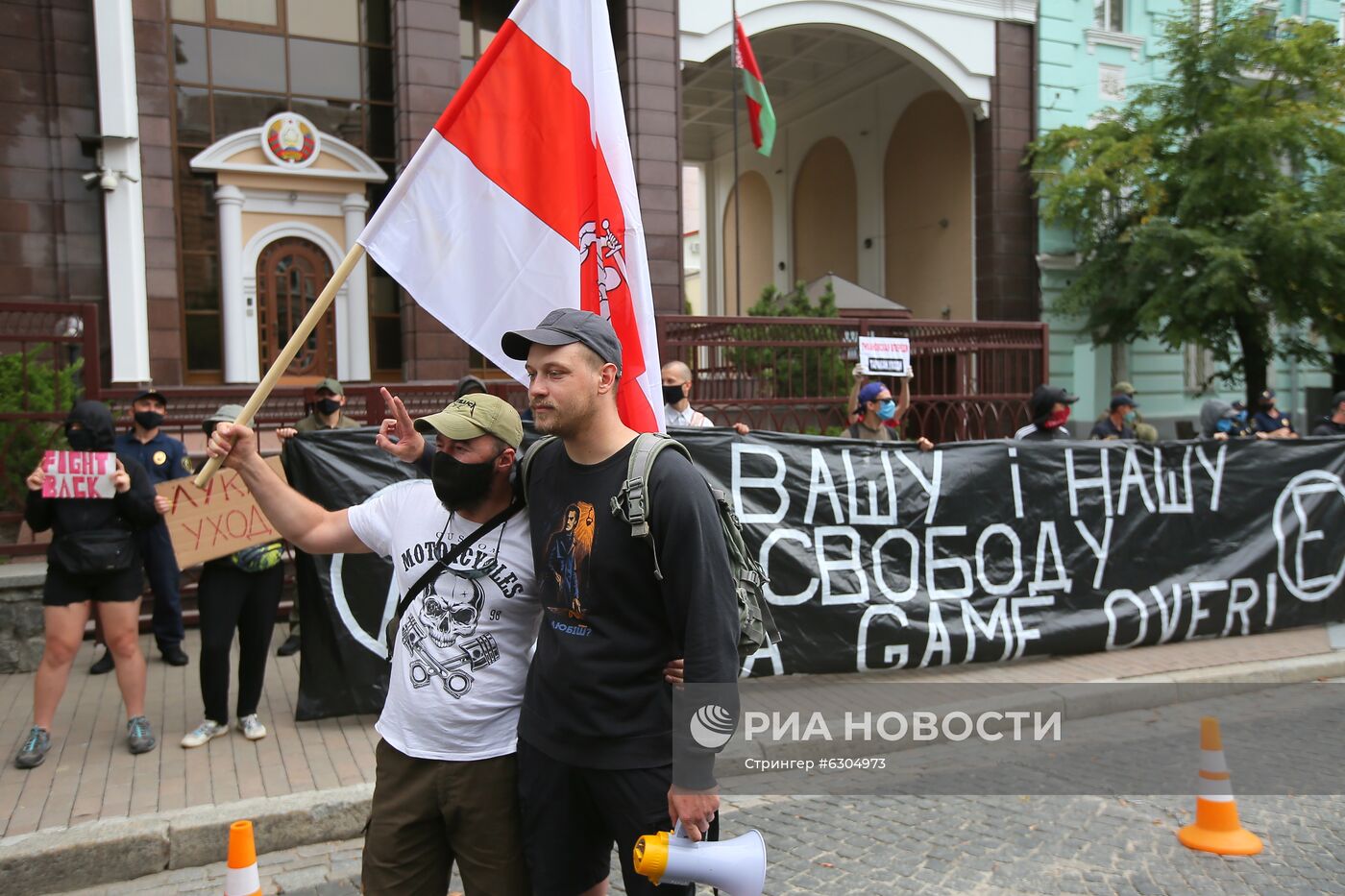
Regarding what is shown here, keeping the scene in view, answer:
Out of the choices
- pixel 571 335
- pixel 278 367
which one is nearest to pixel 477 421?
pixel 571 335

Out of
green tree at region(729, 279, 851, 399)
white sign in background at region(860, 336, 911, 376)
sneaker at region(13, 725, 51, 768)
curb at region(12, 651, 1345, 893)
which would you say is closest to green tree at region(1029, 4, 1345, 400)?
green tree at region(729, 279, 851, 399)

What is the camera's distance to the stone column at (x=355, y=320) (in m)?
14.0

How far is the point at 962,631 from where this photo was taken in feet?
21.7

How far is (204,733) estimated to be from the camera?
17.5 ft

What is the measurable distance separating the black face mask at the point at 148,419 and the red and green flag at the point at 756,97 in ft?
33.7

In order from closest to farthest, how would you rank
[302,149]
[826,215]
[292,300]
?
[302,149], [292,300], [826,215]

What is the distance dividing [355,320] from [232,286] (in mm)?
1630

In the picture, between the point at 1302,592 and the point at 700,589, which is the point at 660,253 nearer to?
the point at 1302,592

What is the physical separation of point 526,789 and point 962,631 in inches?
180

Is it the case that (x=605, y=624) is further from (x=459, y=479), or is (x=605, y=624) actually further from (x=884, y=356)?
(x=884, y=356)

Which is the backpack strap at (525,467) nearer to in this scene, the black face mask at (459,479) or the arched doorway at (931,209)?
the black face mask at (459,479)

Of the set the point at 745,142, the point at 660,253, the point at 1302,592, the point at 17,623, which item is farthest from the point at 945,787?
the point at 745,142

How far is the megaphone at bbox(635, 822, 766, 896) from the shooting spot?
2357 millimetres

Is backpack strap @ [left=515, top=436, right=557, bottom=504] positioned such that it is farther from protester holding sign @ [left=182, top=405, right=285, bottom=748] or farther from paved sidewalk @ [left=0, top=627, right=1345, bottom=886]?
protester holding sign @ [left=182, top=405, right=285, bottom=748]
